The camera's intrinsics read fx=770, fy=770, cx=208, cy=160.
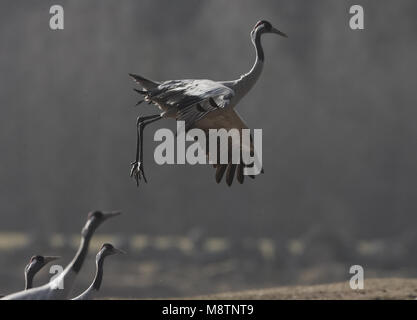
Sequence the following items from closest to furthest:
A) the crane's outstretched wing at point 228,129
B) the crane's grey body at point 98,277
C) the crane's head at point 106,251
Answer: the crane's grey body at point 98,277 → the crane's head at point 106,251 → the crane's outstretched wing at point 228,129

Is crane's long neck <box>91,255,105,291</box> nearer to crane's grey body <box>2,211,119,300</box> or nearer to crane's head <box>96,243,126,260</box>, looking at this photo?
crane's head <box>96,243,126,260</box>

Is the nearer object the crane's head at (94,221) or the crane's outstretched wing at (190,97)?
the crane's head at (94,221)

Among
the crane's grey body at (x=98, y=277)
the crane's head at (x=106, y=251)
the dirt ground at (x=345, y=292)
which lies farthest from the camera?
the dirt ground at (x=345, y=292)

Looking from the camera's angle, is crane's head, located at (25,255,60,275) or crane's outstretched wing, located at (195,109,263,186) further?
crane's outstretched wing, located at (195,109,263,186)

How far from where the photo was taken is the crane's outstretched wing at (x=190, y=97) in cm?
625

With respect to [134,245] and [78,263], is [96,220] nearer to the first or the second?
[78,263]

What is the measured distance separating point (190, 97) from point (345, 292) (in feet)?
12.4

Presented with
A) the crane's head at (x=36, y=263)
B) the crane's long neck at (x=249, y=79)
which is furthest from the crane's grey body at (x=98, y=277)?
the crane's long neck at (x=249, y=79)

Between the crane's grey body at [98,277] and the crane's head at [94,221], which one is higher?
the crane's head at [94,221]

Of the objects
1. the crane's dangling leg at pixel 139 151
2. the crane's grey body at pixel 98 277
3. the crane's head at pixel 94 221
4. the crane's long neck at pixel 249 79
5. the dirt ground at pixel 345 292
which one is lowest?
the dirt ground at pixel 345 292

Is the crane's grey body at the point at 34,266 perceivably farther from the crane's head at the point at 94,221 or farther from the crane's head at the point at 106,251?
the crane's head at the point at 94,221

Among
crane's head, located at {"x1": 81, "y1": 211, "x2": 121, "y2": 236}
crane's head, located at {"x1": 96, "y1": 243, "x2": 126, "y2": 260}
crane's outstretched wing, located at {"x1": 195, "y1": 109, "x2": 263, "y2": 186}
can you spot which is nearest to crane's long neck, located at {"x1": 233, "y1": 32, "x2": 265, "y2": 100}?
crane's outstretched wing, located at {"x1": 195, "y1": 109, "x2": 263, "y2": 186}

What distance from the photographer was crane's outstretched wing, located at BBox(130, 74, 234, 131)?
6.25m
